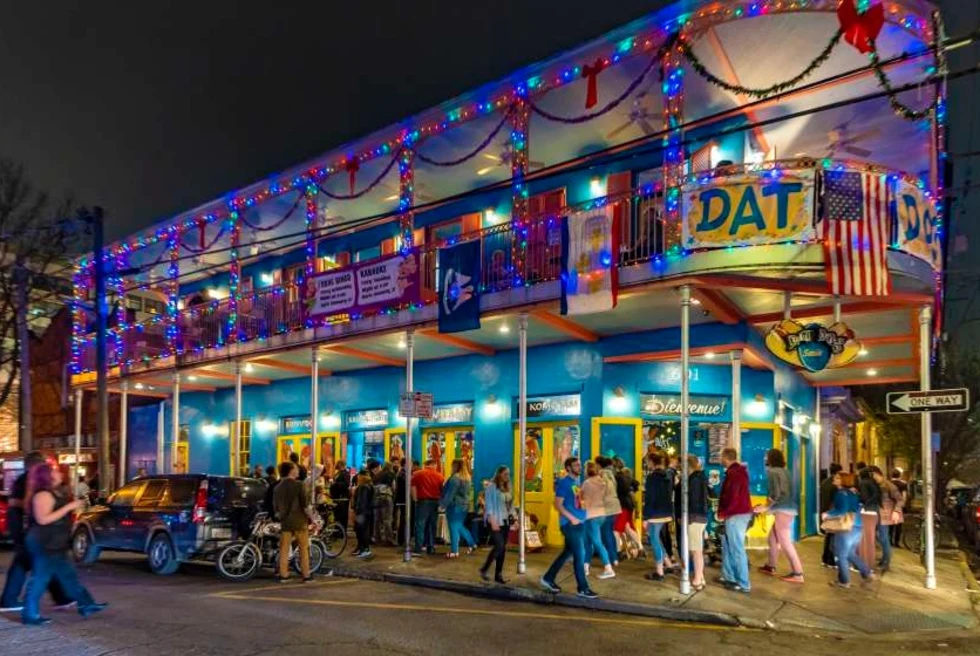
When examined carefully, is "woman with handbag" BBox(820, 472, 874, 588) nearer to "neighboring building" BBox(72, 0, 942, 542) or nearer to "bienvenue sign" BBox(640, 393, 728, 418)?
"neighboring building" BBox(72, 0, 942, 542)

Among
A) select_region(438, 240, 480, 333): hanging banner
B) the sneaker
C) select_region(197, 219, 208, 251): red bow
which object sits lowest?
the sneaker

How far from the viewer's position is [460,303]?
46.5 feet


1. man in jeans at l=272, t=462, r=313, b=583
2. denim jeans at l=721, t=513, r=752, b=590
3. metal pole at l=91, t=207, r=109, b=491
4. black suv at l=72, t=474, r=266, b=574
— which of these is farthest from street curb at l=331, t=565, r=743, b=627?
metal pole at l=91, t=207, r=109, b=491

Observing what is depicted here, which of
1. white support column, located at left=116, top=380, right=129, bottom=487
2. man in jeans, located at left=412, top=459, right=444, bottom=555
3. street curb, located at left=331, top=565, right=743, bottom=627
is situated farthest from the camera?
white support column, located at left=116, top=380, right=129, bottom=487

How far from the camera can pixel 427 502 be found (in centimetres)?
1449

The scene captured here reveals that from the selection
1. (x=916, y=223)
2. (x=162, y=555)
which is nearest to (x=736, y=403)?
(x=916, y=223)

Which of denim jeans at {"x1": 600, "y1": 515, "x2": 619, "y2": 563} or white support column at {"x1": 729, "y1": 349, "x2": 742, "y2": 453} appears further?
white support column at {"x1": 729, "y1": 349, "x2": 742, "y2": 453}

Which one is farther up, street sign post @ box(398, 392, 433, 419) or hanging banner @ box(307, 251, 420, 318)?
Answer: hanging banner @ box(307, 251, 420, 318)

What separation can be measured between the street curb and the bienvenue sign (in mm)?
5774

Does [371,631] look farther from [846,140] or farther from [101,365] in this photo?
[101,365]

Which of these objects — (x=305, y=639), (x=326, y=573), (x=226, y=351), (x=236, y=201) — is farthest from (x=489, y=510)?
(x=236, y=201)

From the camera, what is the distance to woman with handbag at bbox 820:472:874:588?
11.3m

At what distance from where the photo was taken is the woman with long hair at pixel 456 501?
13.8 m

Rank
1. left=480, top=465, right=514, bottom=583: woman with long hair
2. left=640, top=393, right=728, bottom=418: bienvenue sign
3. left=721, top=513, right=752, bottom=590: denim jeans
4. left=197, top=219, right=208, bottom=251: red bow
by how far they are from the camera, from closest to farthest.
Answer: left=721, top=513, right=752, bottom=590: denim jeans < left=480, top=465, right=514, bottom=583: woman with long hair < left=640, top=393, right=728, bottom=418: bienvenue sign < left=197, top=219, right=208, bottom=251: red bow
